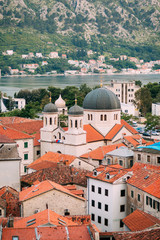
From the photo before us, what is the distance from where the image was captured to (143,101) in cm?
9794

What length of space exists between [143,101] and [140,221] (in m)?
70.9

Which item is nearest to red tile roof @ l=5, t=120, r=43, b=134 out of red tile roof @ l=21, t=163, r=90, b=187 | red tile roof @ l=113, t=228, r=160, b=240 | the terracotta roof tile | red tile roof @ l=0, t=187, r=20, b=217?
the terracotta roof tile

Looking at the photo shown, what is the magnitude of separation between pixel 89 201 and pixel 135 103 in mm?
67093

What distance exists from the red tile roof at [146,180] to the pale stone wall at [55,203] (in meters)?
4.19

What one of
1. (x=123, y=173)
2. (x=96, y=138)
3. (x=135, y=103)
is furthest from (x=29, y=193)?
(x=135, y=103)

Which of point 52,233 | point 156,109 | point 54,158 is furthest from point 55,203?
point 156,109

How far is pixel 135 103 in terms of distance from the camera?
335 ft

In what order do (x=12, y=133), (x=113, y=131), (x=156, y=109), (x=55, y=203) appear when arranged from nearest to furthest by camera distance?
(x=55, y=203), (x=12, y=133), (x=113, y=131), (x=156, y=109)

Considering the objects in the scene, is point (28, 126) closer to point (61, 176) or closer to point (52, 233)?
point (61, 176)

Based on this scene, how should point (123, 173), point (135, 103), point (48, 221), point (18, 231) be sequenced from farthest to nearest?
point (135, 103) → point (123, 173) → point (48, 221) → point (18, 231)

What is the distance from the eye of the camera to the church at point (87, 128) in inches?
1959

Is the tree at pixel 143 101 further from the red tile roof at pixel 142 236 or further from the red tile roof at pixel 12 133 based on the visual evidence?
the red tile roof at pixel 142 236

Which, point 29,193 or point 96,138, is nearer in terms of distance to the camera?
point 29,193

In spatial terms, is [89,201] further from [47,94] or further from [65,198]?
[47,94]
